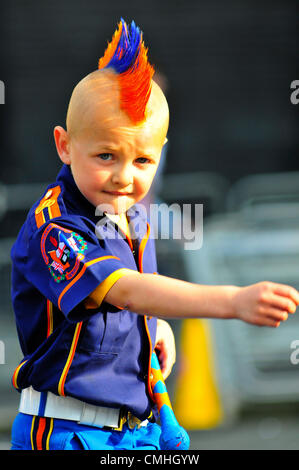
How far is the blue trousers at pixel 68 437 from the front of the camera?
87.3 inches

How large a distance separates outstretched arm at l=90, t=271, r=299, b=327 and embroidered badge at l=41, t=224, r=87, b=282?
0.30 ft

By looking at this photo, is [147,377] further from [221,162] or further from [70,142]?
[221,162]

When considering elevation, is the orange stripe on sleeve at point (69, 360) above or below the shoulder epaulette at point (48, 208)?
below

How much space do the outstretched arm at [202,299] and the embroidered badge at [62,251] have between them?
91 millimetres

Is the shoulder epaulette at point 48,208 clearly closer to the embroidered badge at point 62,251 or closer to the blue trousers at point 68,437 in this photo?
the embroidered badge at point 62,251

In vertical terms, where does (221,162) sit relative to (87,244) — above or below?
above

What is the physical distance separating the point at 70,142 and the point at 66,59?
8763 millimetres

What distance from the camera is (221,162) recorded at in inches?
417

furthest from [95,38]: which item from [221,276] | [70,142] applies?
[70,142]

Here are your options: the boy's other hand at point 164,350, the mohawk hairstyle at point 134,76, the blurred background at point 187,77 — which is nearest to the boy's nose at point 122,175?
the mohawk hairstyle at point 134,76

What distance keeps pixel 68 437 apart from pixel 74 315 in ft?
1.28

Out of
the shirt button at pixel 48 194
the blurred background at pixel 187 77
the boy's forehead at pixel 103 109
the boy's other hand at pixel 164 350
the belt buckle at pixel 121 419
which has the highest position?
the blurred background at pixel 187 77

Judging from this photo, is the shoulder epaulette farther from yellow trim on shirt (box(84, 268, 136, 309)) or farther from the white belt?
the white belt

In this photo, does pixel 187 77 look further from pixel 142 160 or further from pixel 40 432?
pixel 40 432
